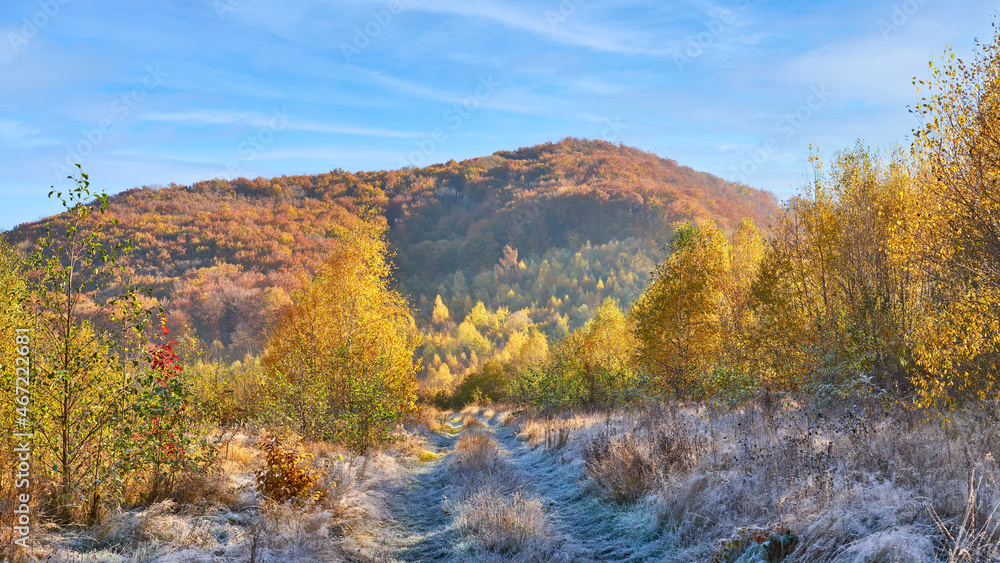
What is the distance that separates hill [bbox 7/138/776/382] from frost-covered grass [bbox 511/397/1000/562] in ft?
180

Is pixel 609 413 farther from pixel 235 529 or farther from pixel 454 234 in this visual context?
pixel 454 234

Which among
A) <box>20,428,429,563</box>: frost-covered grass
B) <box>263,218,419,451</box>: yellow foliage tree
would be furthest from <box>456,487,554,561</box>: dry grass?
<box>263,218,419,451</box>: yellow foliage tree

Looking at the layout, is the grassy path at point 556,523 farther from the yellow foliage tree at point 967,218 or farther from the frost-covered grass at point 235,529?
the yellow foliage tree at point 967,218

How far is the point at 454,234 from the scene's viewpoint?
126 m

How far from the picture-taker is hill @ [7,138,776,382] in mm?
67750

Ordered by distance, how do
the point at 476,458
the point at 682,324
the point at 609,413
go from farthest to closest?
the point at 682,324 < the point at 609,413 < the point at 476,458

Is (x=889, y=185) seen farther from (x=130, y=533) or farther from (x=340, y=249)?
(x=130, y=533)

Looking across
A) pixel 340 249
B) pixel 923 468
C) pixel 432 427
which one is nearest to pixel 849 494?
pixel 923 468

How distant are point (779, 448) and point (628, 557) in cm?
231

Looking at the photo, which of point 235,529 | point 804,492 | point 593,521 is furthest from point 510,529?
point 235,529

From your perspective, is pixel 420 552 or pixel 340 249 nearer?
pixel 420 552

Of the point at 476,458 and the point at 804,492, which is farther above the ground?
the point at 804,492

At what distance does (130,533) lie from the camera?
18.4 feet

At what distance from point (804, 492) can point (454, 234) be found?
122148mm
